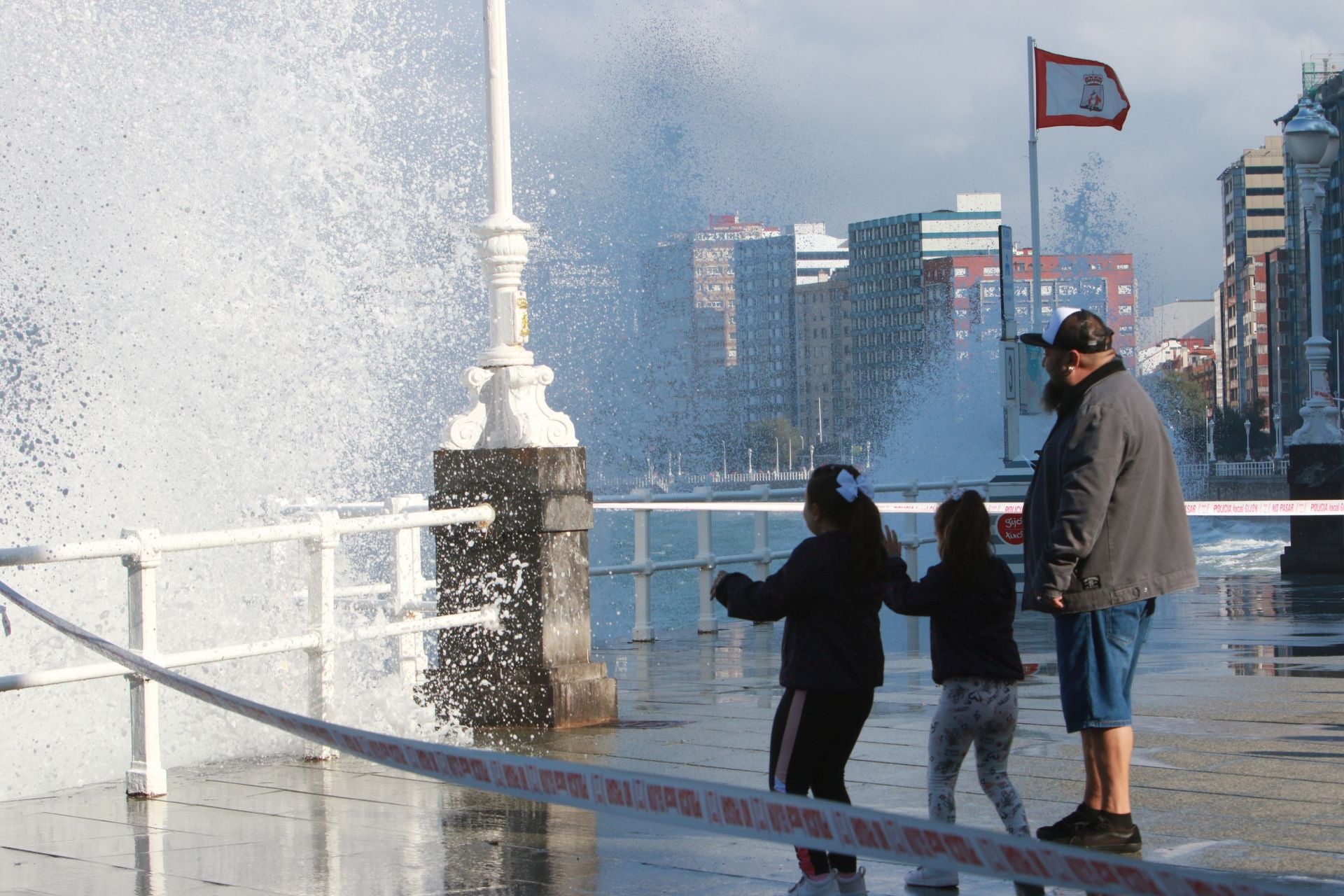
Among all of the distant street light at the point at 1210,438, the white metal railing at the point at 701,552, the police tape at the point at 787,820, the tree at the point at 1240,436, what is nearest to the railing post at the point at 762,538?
the white metal railing at the point at 701,552

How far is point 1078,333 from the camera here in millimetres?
5246

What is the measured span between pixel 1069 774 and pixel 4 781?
198 inches

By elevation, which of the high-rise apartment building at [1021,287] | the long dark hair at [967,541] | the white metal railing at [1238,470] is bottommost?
the white metal railing at [1238,470]

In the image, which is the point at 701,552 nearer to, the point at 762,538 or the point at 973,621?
the point at 762,538

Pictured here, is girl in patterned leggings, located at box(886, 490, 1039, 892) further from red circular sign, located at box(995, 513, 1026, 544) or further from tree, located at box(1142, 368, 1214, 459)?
tree, located at box(1142, 368, 1214, 459)

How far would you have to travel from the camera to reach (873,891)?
16.1 feet

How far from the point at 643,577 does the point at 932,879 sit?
904 centimetres

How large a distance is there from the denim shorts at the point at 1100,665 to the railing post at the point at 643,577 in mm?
8188

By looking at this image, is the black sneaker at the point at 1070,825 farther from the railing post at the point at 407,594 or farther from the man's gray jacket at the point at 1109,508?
the railing post at the point at 407,594

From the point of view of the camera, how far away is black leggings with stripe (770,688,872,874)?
185 inches

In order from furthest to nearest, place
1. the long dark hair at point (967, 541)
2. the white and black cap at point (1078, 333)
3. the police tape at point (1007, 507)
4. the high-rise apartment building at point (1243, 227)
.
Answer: the high-rise apartment building at point (1243, 227) → the police tape at point (1007, 507) → the white and black cap at point (1078, 333) → the long dark hair at point (967, 541)

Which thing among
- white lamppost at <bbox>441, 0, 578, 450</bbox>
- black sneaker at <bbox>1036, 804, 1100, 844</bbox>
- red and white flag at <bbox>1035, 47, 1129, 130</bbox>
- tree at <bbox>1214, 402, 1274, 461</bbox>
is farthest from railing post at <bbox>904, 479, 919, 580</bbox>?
tree at <bbox>1214, 402, 1274, 461</bbox>

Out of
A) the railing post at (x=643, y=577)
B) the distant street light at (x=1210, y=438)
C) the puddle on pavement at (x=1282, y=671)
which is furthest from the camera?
the distant street light at (x=1210, y=438)

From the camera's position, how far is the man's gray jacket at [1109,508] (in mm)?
4965
